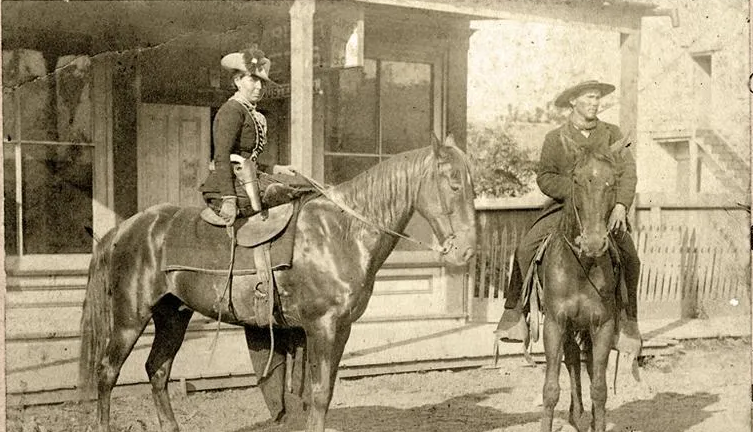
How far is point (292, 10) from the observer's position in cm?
721

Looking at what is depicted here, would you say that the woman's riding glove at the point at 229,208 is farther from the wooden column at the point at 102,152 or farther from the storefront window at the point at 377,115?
the storefront window at the point at 377,115

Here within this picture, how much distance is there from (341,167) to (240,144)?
4984 millimetres

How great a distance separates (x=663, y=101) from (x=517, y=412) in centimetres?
1508

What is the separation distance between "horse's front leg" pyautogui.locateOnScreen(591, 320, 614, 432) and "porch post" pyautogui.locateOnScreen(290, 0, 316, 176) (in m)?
2.94

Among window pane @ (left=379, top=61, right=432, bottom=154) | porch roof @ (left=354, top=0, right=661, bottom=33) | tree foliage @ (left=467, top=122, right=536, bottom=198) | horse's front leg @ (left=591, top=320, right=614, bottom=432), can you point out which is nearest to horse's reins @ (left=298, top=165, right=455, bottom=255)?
horse's front leg @ (left=591, top=320, right=614, bottom=432)

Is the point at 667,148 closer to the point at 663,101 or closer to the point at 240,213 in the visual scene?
the point at 663,101

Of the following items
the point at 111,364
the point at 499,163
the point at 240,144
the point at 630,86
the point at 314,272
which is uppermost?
the point at 630,86

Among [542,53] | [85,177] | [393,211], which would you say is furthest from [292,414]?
[542,53]

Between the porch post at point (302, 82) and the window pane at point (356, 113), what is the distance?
3.25 meters

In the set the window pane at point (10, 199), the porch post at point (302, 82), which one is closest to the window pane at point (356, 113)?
the porch post at point (302, 82)

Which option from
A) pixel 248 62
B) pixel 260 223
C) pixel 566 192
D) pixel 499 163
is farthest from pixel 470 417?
pixel 499 163

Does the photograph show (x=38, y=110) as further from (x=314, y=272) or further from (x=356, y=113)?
(x=314, y=272)

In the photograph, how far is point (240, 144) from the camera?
5.57 meters

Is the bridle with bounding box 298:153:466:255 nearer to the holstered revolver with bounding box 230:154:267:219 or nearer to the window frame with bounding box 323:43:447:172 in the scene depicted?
the holstered revolver with bounding box 230:154:267:219
